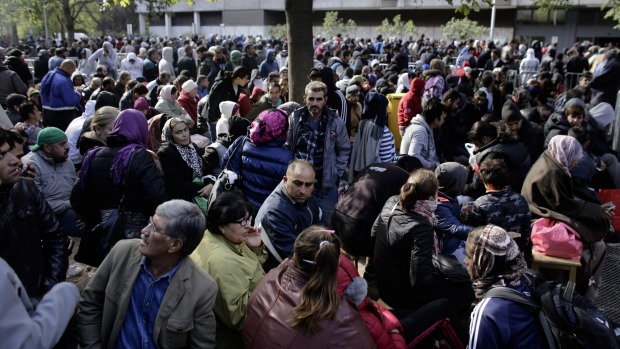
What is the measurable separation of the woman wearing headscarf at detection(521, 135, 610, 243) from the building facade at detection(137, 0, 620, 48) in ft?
93.8

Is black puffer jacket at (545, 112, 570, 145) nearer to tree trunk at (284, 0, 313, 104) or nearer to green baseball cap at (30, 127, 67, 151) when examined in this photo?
tree trunk at (284, 0, 313, 104)

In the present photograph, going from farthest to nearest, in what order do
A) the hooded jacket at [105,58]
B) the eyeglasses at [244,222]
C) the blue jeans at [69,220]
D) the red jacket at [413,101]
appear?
1. the hooded jacket at [105,58]
2. the red jacket at [413,101]
3. the blue jeans at [69,220]
4. the eyeglasses at [244,222]

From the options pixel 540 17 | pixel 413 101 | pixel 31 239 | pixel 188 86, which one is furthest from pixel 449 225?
pixel 540 17

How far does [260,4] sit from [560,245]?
46935 millimetres

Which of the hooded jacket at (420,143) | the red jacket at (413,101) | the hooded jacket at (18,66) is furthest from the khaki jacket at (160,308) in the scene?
the hooded jacket at (18,66)

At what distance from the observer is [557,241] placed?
4.73 m

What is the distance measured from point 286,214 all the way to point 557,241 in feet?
8.64

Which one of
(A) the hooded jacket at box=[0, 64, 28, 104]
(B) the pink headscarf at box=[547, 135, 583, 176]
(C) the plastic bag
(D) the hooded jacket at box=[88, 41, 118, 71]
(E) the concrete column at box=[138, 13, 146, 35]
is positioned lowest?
(C) the plastic bag

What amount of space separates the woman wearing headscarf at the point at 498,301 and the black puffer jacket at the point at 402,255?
0.78 m

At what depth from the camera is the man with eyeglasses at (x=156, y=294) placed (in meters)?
2.70

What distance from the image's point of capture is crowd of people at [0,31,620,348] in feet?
8.81

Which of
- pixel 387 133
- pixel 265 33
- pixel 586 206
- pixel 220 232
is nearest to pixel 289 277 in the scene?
pixel 220 232

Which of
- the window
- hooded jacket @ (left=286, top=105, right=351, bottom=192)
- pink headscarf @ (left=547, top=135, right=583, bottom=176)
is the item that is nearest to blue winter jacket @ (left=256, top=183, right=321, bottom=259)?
hooded jacket @ (left=286, top=105, right=351, bottom=192)

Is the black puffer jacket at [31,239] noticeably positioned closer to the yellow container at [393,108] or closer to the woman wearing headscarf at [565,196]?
the woman wearing headscarf at [565,196]
